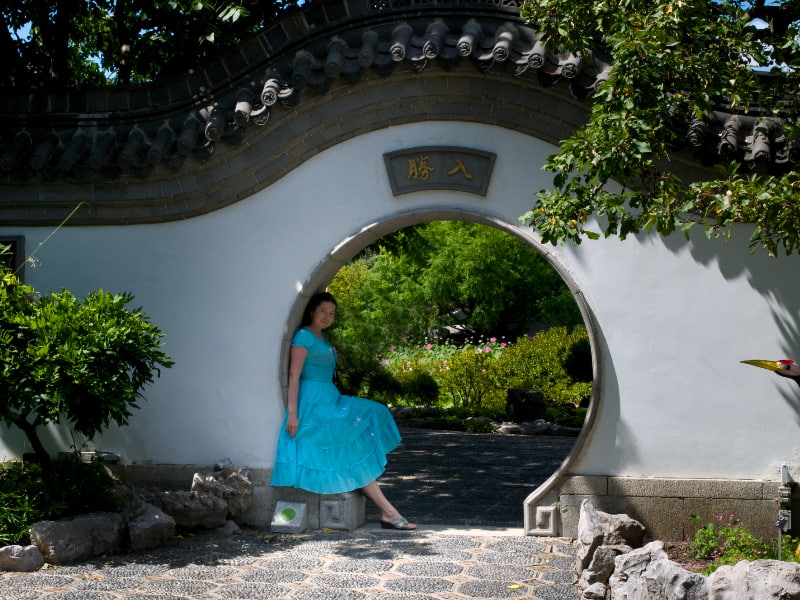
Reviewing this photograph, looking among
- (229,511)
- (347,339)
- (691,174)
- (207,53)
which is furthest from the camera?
(347,339)

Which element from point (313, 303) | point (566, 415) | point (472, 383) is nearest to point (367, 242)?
point (313, 303)

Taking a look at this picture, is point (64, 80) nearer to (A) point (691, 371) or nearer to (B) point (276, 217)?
(B) point (276, 217)

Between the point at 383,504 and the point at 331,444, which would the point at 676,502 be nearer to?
the point at 383,504

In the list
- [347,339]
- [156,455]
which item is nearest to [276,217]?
[156,455]

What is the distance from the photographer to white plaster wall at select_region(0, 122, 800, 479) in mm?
7098

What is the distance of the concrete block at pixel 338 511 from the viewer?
24.5ft

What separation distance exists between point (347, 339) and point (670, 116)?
9798 mm

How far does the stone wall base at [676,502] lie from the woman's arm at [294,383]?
6.78 ft

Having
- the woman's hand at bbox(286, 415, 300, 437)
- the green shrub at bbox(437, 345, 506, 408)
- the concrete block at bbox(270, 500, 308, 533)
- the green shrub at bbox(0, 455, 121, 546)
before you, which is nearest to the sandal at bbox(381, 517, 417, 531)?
the concrete block at bbox(270, 500, 308, 533)

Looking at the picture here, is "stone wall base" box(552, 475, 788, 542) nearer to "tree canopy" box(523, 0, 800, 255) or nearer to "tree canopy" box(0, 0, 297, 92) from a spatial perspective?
"tree canopy" box(523, 0, 800, 255)

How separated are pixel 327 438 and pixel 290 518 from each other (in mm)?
650

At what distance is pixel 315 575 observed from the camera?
6234 mm

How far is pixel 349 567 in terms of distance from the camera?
6.40m

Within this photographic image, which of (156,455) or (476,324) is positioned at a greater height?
(476,324)
